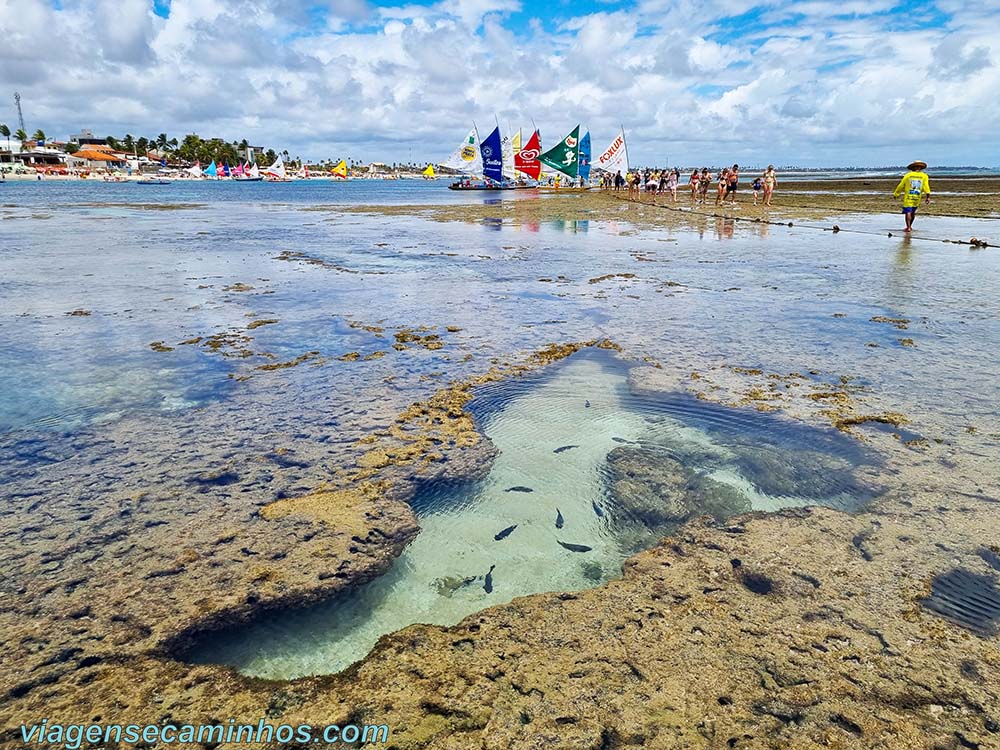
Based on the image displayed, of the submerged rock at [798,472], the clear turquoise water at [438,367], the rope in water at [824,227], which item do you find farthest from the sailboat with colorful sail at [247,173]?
the submerged rock at [798,472]

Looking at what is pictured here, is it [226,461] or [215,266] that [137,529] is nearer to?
[226,461]

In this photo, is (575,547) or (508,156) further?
(508,156)

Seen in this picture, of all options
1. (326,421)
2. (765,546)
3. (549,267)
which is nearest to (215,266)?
(549,267)

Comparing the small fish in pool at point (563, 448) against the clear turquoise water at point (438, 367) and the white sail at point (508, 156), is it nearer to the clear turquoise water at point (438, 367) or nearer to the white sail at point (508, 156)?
the clear turquoise water at point (438, 367)

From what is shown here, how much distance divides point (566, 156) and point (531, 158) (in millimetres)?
6597

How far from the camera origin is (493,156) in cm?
6562

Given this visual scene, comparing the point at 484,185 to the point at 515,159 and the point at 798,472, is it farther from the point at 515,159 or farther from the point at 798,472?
the point at 798,472

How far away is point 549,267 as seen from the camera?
579 inches

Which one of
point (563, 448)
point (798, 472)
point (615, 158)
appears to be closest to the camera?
point (798, 472)

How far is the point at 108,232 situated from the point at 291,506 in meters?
25.8

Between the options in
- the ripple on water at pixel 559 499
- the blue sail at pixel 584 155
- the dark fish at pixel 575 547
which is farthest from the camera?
the blue sail at pixel 584 155

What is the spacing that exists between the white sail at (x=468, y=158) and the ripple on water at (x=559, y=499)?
68182 mm

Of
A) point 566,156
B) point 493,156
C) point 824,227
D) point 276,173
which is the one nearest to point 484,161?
point 493,156

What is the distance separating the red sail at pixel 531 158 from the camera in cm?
6600
